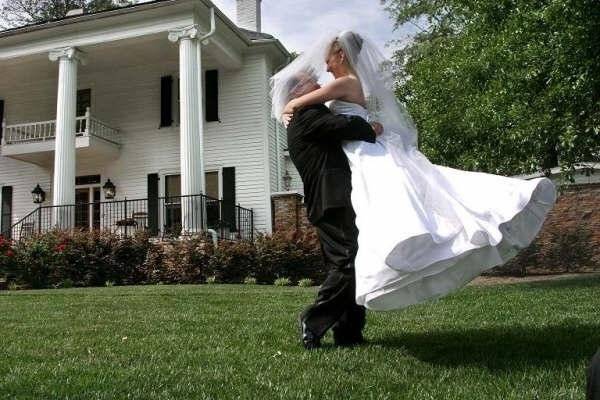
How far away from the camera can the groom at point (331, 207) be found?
12.3 feet

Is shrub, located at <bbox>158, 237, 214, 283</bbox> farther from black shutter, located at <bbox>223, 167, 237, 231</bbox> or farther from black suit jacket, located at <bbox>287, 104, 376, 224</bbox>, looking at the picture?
black suit jacket, located at <bbox>287, 104, 376, 224</bbox>

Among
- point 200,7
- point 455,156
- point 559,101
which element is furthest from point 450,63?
point 200,7

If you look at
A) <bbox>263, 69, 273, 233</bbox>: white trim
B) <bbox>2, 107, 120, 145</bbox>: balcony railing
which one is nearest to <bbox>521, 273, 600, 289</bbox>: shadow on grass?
<bbox>263, 69, 273, 233</bbox>: white trim

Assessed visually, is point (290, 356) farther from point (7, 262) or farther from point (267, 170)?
point (267, 170)

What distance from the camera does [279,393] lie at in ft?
9.34

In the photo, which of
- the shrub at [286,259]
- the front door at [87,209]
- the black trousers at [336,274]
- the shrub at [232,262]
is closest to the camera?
the black trousers at [336,274]

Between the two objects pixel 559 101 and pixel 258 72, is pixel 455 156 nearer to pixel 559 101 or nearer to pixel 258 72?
pixel 559 101

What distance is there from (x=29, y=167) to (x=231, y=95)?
6.72 metres

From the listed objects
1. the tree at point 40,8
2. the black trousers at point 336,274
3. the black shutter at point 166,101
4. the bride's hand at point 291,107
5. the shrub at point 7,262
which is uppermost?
the tree at point 40,8

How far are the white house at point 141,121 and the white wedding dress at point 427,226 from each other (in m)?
12.4

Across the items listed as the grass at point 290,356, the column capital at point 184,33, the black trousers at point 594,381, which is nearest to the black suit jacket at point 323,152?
the grass at point 290,356

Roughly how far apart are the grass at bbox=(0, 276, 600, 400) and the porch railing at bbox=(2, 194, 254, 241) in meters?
9.55

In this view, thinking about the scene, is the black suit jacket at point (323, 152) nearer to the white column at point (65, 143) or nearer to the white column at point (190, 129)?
the white column at point (190, 129)

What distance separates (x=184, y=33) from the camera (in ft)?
53.0
